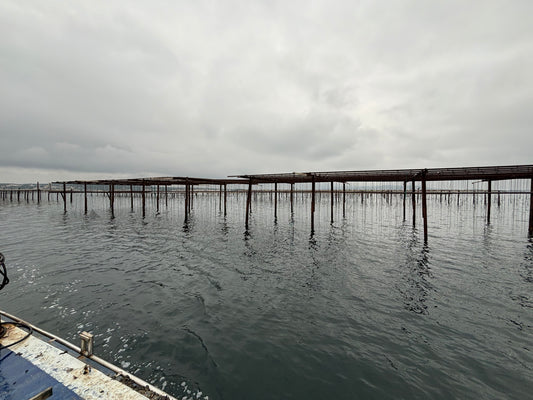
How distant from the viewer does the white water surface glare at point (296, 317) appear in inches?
178

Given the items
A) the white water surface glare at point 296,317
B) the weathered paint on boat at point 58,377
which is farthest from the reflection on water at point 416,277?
the weathered paint on boat at point 58,377

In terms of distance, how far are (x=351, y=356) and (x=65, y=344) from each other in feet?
18.5

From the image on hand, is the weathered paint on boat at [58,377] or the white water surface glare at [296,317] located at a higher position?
the weathered paint on boat at [58,377]

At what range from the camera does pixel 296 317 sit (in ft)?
22.2

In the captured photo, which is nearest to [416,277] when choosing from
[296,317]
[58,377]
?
[296,317]

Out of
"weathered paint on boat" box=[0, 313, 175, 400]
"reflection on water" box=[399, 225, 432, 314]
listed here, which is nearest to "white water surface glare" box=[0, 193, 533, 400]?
"reflection on water" box=[399, 225, 432, 314]

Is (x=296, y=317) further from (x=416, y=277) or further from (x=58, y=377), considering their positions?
(x=416, y=277)

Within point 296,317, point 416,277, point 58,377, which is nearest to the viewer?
point 58,377

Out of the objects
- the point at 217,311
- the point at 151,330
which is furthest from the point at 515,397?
the point at 151,330

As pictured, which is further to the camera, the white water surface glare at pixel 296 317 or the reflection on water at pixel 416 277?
the reflection on water at pixel 416 277

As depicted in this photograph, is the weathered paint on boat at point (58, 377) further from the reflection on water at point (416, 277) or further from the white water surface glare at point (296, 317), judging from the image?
the reflection on water at point (416, 277)

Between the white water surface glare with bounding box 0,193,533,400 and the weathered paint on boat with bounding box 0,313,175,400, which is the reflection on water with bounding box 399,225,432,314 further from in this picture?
the weathered paint on boat with bounding box 0,313,175,400

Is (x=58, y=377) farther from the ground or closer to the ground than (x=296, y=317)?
farther from the ground

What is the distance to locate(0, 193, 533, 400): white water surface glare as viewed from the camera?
4516 millimetres
